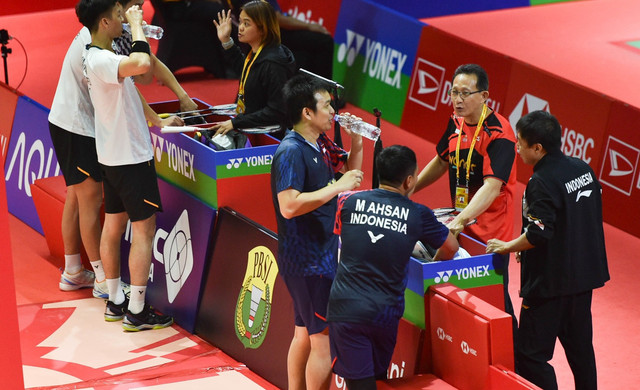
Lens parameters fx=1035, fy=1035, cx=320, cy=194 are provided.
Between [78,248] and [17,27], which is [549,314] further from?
[17,27]

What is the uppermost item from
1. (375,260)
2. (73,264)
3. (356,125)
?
(356,125)

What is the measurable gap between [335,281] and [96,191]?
2.68 m

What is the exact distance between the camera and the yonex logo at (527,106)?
354 inches

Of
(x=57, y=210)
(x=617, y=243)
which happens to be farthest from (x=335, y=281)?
(x=617, y=243)

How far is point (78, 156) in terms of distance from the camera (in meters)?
6.77

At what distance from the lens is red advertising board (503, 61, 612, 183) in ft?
27.9

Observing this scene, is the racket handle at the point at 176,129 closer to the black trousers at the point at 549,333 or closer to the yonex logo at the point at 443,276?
the yonex logo at the point at 443,276

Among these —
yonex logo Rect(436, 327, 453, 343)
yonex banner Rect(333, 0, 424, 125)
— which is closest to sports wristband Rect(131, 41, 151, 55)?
yonex logo Rect(436, 327, 453, 343)

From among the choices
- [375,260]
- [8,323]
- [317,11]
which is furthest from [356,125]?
[317,11]

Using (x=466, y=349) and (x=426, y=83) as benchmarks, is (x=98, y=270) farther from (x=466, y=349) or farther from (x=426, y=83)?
(x=426, y=83)

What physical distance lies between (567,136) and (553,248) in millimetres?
3953

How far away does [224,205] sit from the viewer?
647cm

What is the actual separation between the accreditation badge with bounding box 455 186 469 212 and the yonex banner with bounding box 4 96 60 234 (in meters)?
3.72

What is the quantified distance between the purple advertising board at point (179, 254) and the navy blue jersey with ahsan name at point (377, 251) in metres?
2.01
